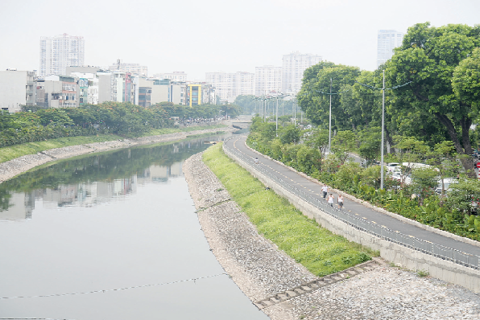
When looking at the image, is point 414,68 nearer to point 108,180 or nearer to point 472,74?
point 472,74

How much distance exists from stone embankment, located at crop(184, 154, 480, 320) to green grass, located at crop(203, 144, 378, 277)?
0.64 metres

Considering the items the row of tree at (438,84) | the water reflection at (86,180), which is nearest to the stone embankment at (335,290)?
the row of tree at (438,84)

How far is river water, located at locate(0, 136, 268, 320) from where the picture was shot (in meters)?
28.6

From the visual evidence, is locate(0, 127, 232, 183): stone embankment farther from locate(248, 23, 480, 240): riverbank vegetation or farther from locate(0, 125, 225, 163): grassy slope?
locate(248, 23, 480, 240): riverbank vegetation

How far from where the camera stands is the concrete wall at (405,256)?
2331cm

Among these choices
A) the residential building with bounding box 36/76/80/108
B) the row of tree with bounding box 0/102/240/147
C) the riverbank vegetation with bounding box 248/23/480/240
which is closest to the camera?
the riverbank vegetation with bounding box 248/23/480/240

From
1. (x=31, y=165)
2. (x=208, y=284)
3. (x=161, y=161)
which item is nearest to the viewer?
(x=208, y=284)

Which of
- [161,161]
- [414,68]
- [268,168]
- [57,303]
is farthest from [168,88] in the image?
[57,303]

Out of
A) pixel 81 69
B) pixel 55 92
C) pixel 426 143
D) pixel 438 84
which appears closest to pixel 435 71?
pixel 438 84

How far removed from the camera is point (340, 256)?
30.0 metres

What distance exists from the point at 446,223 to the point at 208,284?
47.6ft

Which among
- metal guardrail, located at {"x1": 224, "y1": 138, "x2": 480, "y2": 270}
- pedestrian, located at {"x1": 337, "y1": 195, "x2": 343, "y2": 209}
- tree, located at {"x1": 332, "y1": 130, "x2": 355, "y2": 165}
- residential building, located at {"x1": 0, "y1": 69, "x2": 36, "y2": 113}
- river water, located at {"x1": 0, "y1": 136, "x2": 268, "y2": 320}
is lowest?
river water, located at {"x1": 0, "y1": 136, "x2": 268, "y2": 320}

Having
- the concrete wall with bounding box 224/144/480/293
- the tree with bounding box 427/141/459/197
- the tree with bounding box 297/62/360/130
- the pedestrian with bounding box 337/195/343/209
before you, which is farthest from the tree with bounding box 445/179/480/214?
the tree with bounding box 297/62/360/130

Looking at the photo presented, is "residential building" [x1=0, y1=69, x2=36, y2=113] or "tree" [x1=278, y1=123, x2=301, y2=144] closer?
"tree" [x1=278, y1=123, x2=301, y2=144]
